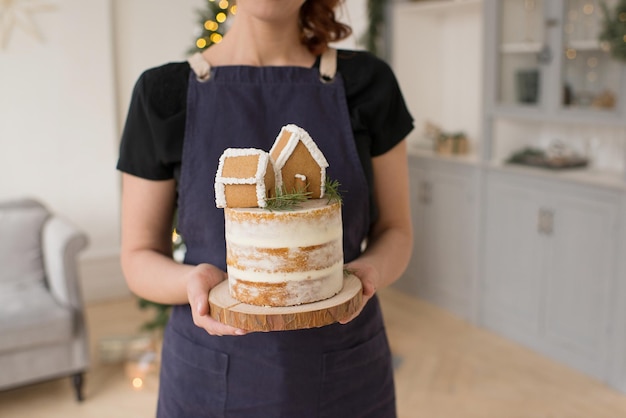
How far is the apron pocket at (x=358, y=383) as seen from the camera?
128 cm

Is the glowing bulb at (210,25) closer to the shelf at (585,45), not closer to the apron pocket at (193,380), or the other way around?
the shelf at (585,45)

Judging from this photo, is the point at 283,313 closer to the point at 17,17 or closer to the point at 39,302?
the point at 39,302

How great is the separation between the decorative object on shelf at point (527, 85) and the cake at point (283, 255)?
3170 millimetres

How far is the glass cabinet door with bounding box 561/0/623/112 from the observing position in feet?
11.9

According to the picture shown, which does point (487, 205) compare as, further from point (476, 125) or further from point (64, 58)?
point (64, 58)

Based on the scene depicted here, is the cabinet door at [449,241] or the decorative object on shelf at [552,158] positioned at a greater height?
the decorative object on shelf at [552,158]

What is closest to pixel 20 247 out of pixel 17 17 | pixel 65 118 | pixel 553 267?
pixel 65 118

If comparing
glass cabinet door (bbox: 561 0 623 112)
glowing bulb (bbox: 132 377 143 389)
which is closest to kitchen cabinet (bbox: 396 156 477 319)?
glass cabinet door (bbox: 561 0 623 112)

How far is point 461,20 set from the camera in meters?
4.90

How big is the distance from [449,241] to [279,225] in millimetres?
3668

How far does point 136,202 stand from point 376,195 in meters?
0.45

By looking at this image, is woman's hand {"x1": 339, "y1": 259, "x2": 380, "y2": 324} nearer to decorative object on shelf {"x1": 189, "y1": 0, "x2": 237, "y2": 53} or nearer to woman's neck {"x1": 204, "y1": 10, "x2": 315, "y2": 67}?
woman's neck {"x1": 204, "y1": 10, "x2": 315, "y2": 67}

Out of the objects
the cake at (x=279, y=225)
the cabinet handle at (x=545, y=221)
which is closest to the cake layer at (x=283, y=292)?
the cake at (x=279, y=225)

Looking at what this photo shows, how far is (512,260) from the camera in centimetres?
415
